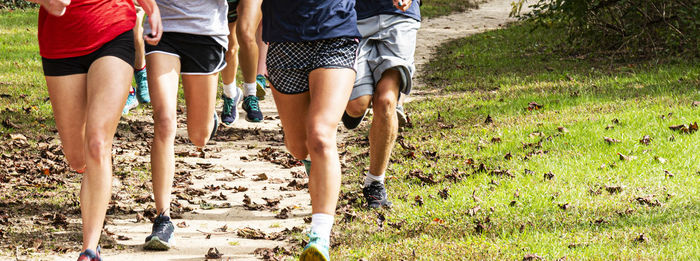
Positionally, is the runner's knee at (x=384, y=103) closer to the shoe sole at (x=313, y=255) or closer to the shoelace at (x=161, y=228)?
the shoelace at (x=161, y=228)

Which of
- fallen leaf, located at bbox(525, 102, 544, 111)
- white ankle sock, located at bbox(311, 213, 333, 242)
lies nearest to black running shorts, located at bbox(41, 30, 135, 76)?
white ankle sock, located at bbox(311, 213, 333, 242)

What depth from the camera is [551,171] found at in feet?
20.1

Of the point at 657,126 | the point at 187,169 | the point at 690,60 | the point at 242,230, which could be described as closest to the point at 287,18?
the point at 242,230

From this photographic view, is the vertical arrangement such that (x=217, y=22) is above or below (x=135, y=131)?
above

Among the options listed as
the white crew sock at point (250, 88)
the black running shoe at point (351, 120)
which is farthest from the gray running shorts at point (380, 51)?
the white crew sock at point (250, 88)

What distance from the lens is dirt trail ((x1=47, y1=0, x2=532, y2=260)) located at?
191 inches

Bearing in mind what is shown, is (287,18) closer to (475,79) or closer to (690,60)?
(475,79)

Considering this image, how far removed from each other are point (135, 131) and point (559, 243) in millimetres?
5212

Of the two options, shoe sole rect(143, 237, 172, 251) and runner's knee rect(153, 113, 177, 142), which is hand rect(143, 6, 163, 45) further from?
shoe sole rect(143, 237, 172, 251)

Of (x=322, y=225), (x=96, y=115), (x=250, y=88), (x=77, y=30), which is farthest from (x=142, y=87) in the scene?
(x=322, y=225)

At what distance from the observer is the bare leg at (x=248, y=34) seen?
7680mm

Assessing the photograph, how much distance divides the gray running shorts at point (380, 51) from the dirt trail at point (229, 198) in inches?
40.8

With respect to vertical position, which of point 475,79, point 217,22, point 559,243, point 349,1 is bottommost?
point 475,79

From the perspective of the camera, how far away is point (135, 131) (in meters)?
8.44
